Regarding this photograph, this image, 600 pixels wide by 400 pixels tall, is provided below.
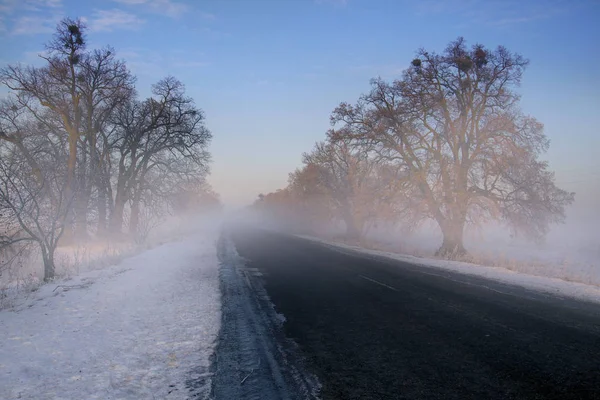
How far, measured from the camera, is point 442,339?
4965 millimetres

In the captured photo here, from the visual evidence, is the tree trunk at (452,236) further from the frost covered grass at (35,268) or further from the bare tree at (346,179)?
the frost covered grass at (35,268)

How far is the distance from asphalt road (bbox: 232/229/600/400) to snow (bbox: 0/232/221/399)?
162cm

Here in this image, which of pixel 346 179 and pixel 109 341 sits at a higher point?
pixel 346 179

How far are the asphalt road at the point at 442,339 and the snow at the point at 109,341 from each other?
162 centimetres

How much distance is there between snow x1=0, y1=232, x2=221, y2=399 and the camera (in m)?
3.70

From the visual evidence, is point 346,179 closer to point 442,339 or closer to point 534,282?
point 534,282

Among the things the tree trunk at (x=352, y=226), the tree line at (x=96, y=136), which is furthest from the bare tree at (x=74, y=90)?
the tree trunk at (x=352, y=226)

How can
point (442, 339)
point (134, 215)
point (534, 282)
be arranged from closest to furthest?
point (442, 339) → point (534, 282) → point (134, 215)

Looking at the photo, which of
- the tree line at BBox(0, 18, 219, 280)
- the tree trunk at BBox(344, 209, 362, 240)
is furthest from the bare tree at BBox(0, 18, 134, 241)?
the tree trunk at BBox(344, 209, 362, 240)

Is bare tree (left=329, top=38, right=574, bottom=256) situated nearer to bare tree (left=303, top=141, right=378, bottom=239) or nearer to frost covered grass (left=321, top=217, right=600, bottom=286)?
frost covered grass (left=321, top=217, right=600, bottom=286)

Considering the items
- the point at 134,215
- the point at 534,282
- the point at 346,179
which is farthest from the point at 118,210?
the point at 534,282

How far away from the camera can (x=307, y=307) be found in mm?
7125

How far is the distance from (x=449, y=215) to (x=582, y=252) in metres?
21.7

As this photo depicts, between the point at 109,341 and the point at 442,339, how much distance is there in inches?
204
